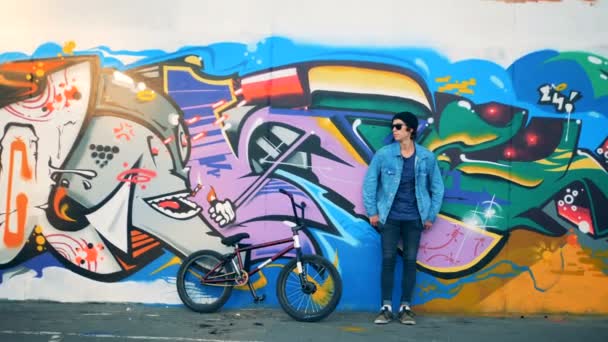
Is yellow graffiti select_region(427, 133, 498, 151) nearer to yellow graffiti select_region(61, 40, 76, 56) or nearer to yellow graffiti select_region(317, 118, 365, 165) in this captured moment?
yellow graffiti select_region(317, 118, 365, 165)

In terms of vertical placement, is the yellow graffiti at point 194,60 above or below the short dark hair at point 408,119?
above

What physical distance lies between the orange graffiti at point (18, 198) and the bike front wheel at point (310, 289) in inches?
117

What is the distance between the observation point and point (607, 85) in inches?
265

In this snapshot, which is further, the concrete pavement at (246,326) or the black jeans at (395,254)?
the black jeans at (395,254)

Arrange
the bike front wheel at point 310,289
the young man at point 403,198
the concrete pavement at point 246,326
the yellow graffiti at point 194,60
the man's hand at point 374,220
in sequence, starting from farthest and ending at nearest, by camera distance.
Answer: the yellow graffiti at point 194,60, the man's hand at point 374,220, the young man at point 403,198, the bike front wheel at point 310,289, the concrete pavement at point 246,326

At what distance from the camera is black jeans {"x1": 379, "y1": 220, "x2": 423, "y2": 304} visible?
6480 mm

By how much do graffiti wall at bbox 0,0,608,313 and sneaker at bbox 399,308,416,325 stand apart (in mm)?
417

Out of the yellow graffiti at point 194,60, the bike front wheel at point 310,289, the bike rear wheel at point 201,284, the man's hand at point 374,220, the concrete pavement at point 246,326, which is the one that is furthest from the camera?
the yellow graffiti at point 194,60

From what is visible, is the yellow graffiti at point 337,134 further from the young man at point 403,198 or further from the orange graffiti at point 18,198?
the orange graffiti at point 18,198

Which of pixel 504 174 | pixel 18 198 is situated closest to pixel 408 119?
pixel 504 174

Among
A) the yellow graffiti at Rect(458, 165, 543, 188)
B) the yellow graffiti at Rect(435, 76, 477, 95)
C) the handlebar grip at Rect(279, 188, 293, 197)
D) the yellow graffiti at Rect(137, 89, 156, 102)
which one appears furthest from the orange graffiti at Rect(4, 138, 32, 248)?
the yellow graffiti at Rect(458, 165, 543, 188)

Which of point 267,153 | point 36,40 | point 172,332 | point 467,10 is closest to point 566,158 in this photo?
point 467,10

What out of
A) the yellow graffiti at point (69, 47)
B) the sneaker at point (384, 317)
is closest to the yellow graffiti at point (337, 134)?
the sneaker at point (384, 317)

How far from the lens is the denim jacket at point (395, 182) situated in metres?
6.45
